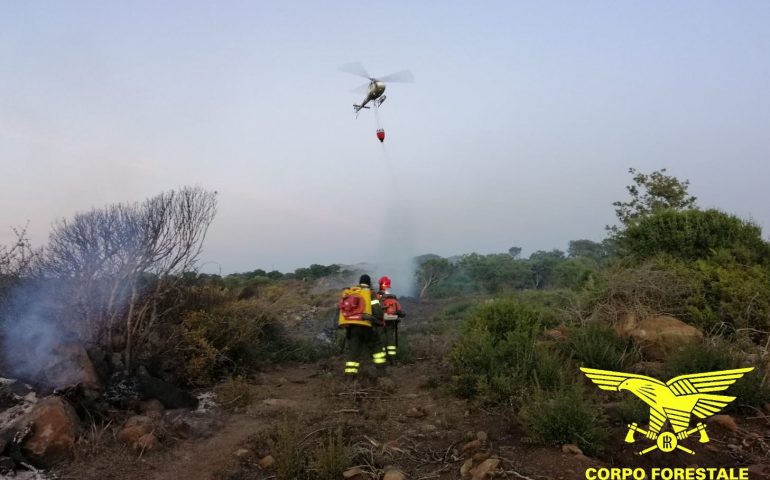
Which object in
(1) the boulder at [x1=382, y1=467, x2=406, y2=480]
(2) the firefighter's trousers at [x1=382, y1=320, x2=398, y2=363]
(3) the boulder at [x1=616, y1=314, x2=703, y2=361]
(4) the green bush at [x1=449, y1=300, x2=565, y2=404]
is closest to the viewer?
(1) the boulder at [x1=382, y1=467, x2=406, y2=480]

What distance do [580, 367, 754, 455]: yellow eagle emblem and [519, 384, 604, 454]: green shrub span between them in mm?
379

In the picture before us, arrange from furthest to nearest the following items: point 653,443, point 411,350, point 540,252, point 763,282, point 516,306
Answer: point 540,252 < point 411,350 < point 516,306 < point 763,282 < point 653,443

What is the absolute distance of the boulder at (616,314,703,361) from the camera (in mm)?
7012

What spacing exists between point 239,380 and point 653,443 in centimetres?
610

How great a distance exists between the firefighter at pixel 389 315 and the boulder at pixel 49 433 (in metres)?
5.27

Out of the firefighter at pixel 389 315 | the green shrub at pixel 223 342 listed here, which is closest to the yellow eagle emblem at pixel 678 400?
the firefighter at pixel 389 315

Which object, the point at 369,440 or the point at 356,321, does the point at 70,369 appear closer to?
the point at 369,440

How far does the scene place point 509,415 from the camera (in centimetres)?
573

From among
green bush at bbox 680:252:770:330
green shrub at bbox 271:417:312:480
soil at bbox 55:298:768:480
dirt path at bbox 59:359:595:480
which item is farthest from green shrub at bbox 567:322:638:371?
green shrub at bbox 271:417:312:480

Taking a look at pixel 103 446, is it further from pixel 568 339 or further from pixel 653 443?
pixel 568 339

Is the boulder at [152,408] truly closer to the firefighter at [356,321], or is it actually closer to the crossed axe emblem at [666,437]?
the firefighter at [356,321]

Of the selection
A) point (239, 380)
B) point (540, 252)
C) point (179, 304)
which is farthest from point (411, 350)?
point (540, 252)

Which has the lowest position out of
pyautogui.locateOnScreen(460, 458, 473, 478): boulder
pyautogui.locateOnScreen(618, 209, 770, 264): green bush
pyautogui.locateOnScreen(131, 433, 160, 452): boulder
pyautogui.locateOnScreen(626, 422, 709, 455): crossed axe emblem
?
pyautogui.locateOnScreen(131, 433, 160, 452): boulder

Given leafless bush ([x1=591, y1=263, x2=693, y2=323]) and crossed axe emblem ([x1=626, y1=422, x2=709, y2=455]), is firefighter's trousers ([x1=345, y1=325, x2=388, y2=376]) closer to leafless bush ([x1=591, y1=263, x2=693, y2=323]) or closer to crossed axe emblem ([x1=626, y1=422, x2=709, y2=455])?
leafless bush ([x1=591, y1=263, x2=693, y2=323])
